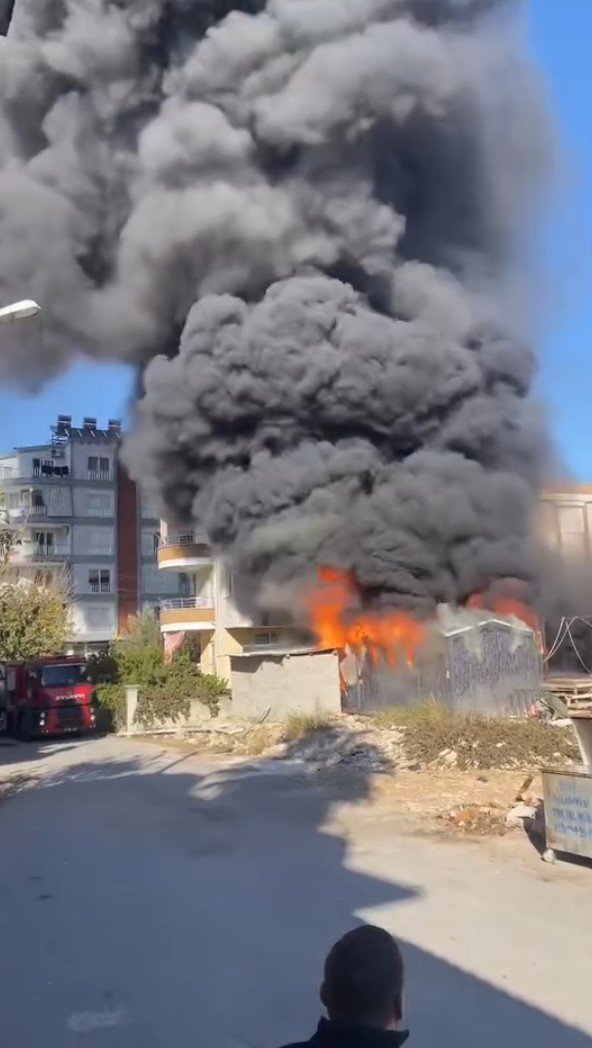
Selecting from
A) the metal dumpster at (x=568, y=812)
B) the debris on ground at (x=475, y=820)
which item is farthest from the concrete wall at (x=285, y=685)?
the metal dumpster at (x=568, y=812)

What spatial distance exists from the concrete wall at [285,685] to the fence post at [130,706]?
9.56 feet

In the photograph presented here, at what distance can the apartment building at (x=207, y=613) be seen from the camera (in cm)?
3259

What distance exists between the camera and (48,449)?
51.5m

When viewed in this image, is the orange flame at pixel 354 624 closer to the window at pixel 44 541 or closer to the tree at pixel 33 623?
the tree at pixel 33 623

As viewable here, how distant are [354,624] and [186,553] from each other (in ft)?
39.7

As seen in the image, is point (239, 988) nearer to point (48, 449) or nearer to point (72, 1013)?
point (72, 1013)

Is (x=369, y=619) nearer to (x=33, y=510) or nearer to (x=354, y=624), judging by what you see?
(x=354, y=624)

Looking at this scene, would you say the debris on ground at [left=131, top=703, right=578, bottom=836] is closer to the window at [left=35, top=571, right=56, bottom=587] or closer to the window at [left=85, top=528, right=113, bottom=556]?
the window at [left=35, top=571, right=56, bottom=587]

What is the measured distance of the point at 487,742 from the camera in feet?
52.1

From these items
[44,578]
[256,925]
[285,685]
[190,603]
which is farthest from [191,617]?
[256,925]

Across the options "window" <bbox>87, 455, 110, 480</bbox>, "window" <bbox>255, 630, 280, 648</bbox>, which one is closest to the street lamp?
"window" <bbox>255, 630, 280, 648</bbox>

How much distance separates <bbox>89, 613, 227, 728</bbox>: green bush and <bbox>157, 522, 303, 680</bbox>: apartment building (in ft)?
7.40

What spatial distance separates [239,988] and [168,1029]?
726 millimetres

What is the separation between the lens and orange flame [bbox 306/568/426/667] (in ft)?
75.0
